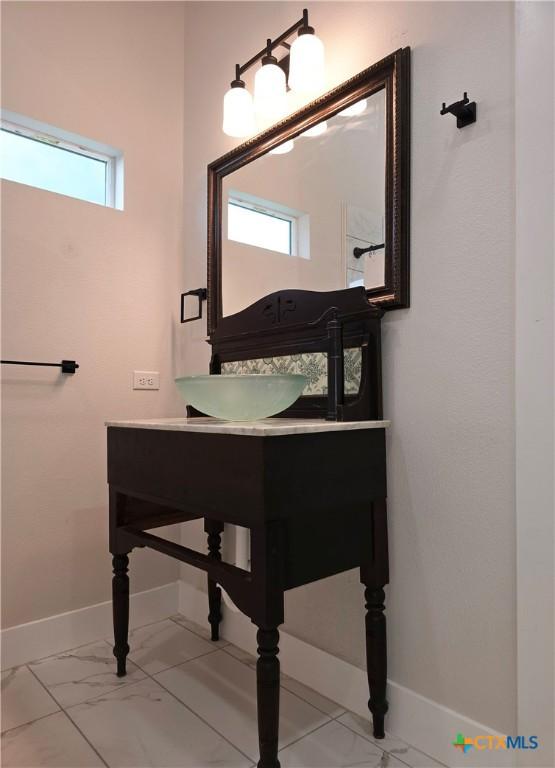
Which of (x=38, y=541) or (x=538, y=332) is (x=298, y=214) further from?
(x=38, y=541)

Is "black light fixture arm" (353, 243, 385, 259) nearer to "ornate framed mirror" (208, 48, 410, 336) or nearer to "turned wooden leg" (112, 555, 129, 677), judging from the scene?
"ornate framed mirror" (208, 48, 410, 336)

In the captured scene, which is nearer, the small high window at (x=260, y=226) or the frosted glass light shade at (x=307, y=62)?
the frosted glass light shade at (x=307, y=62)

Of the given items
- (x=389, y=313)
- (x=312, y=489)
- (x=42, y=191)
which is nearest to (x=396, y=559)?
(x=312, y=489)

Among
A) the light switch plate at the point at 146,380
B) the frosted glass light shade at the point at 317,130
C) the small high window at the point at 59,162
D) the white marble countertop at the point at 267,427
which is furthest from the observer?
the light switch plate at the point at 146,380

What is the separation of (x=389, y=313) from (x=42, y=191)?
1360 millimetres

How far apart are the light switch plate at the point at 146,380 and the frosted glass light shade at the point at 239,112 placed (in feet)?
3.28

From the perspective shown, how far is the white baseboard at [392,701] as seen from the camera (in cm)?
116

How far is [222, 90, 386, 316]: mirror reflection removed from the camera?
4.60 feet

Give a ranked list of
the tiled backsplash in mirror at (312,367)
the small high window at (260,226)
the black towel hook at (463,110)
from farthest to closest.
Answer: the small high window at (260,226), the tiled backsplash in mirror at (312,367), the black towel hook at (463,110)

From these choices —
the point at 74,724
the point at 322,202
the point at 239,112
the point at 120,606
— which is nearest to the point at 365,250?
the point at 322,202

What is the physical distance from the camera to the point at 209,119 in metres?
2.09

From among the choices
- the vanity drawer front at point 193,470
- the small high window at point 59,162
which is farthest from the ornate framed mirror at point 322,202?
the vanity drawer front at point 193,470

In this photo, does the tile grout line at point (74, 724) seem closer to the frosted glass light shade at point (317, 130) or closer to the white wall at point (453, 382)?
the white wall at point (453, 382)

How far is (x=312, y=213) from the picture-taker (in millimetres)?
1592
